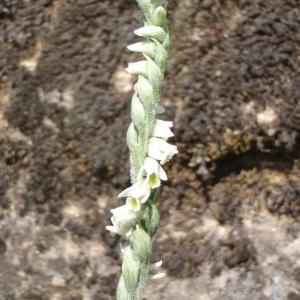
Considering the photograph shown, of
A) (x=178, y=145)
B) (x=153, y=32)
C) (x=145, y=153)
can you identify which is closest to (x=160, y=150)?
(x=145, y=153)

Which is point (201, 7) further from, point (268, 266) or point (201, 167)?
point (268, 266)

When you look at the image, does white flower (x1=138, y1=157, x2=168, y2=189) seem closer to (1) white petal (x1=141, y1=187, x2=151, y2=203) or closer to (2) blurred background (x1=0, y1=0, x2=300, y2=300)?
(1) white petal (x1=141, y1=187, x2=151, y2=203)

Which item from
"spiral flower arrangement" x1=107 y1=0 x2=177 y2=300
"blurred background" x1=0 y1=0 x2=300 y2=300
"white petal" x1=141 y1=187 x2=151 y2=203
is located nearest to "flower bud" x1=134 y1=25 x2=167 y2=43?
"spiral flower arrangement" x1=107 y1=0 x2=177 y2=300

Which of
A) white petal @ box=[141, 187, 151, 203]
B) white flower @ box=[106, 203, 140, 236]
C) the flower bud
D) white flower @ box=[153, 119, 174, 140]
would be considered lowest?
white flower @ box=[106, 203, 140, 236]

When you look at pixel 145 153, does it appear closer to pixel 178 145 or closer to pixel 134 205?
pixel 134 205

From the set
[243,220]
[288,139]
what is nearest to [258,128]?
[288,139]

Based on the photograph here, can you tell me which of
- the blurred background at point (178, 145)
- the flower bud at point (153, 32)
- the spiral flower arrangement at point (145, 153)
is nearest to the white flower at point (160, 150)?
the spiral flower arrangement at point (145, 153)

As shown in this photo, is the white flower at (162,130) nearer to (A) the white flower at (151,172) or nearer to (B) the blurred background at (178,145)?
(A) the white flower at (151,172)
